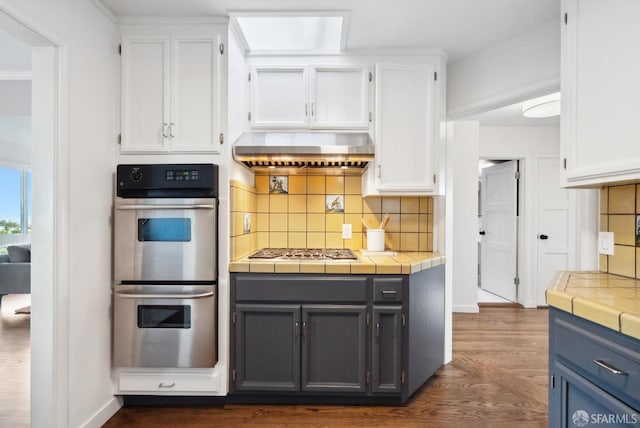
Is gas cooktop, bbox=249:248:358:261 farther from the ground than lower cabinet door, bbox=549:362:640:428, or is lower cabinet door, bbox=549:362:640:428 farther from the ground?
gas cooktop, bbox=249:248:358:261

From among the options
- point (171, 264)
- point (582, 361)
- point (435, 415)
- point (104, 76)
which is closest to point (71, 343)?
point (171, 264)

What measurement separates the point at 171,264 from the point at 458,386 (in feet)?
6.93

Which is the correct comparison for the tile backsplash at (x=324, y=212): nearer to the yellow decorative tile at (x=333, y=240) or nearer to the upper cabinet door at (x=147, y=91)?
the yellow decorative tile at (x=333, y=240)

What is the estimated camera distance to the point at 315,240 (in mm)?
2828

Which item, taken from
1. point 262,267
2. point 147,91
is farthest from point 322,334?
point 147,91

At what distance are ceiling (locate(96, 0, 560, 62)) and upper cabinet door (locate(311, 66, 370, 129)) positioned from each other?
0.22m

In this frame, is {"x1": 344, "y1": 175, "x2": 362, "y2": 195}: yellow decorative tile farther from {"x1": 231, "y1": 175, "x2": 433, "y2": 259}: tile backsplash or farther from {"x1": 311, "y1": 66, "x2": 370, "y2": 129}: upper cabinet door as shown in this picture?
{"x1": 311, "y1": 66, "x2": 370, "y2": 129}: upper cabinet door

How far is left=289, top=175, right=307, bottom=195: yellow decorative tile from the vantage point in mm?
2812

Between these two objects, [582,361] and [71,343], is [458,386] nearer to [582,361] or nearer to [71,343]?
[582,361]

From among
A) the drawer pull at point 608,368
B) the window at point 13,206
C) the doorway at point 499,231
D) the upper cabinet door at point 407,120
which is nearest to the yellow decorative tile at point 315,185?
the upper cabinet door at point 407,120

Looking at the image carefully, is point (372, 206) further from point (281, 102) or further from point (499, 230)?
point (499, 230)

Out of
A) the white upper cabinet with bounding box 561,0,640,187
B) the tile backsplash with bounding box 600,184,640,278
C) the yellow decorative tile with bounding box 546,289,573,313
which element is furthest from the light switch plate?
the yellow decorative tile with bounding box 546,289,573,313

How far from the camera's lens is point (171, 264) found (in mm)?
2016

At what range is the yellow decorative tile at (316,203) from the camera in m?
2.82
